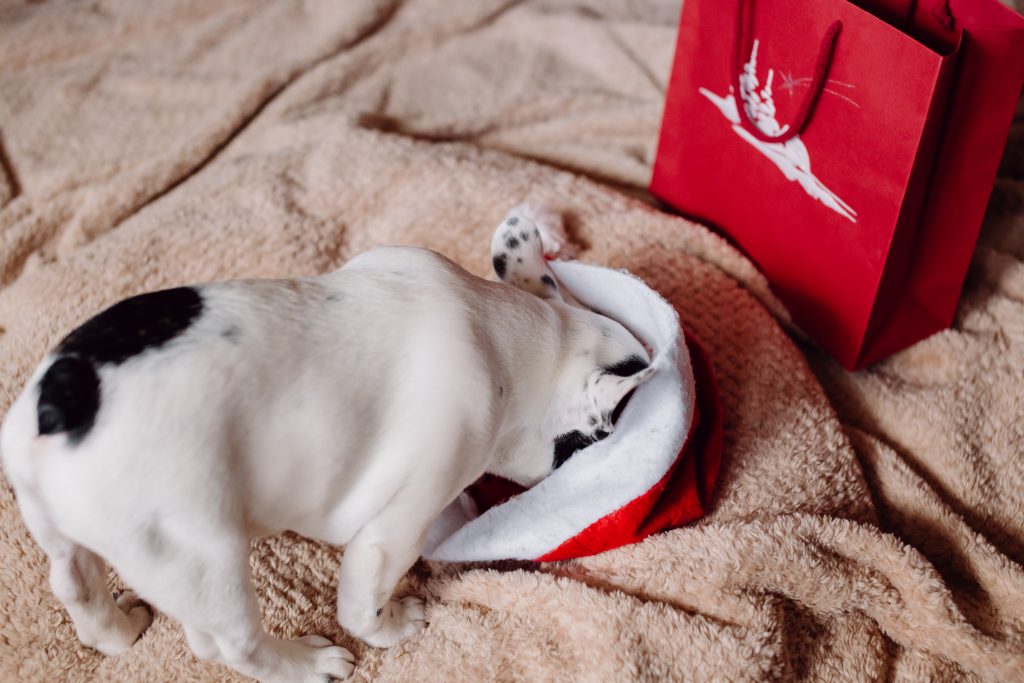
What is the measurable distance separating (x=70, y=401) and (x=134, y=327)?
101 mm

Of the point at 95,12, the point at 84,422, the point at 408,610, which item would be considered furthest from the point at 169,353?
the point at 95,12

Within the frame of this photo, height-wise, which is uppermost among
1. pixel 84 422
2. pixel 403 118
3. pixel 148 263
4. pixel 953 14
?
pixel 953 14

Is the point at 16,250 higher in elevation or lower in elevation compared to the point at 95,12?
lower

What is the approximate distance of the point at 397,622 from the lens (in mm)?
1290

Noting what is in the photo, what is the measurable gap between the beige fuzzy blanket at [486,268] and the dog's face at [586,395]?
18 cm

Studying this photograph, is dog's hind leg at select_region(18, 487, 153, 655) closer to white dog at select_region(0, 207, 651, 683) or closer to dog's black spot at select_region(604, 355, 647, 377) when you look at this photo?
white dog at select_region(0, 207, 651, 683)

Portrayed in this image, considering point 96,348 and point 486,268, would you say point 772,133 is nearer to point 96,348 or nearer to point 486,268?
point 486,268

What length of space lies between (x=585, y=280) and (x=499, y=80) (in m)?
0.97

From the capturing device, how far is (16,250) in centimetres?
180

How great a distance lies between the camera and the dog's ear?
114 cm

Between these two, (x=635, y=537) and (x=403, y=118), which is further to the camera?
(x=403, y=118)

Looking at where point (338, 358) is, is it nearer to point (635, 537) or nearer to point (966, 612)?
point (635, 537)

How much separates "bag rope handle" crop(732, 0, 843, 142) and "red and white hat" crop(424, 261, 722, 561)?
1.31ft

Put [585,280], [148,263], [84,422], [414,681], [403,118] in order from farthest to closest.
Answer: [403,118]
[148,263]
[585,280]
[414,681]
[84,422]
